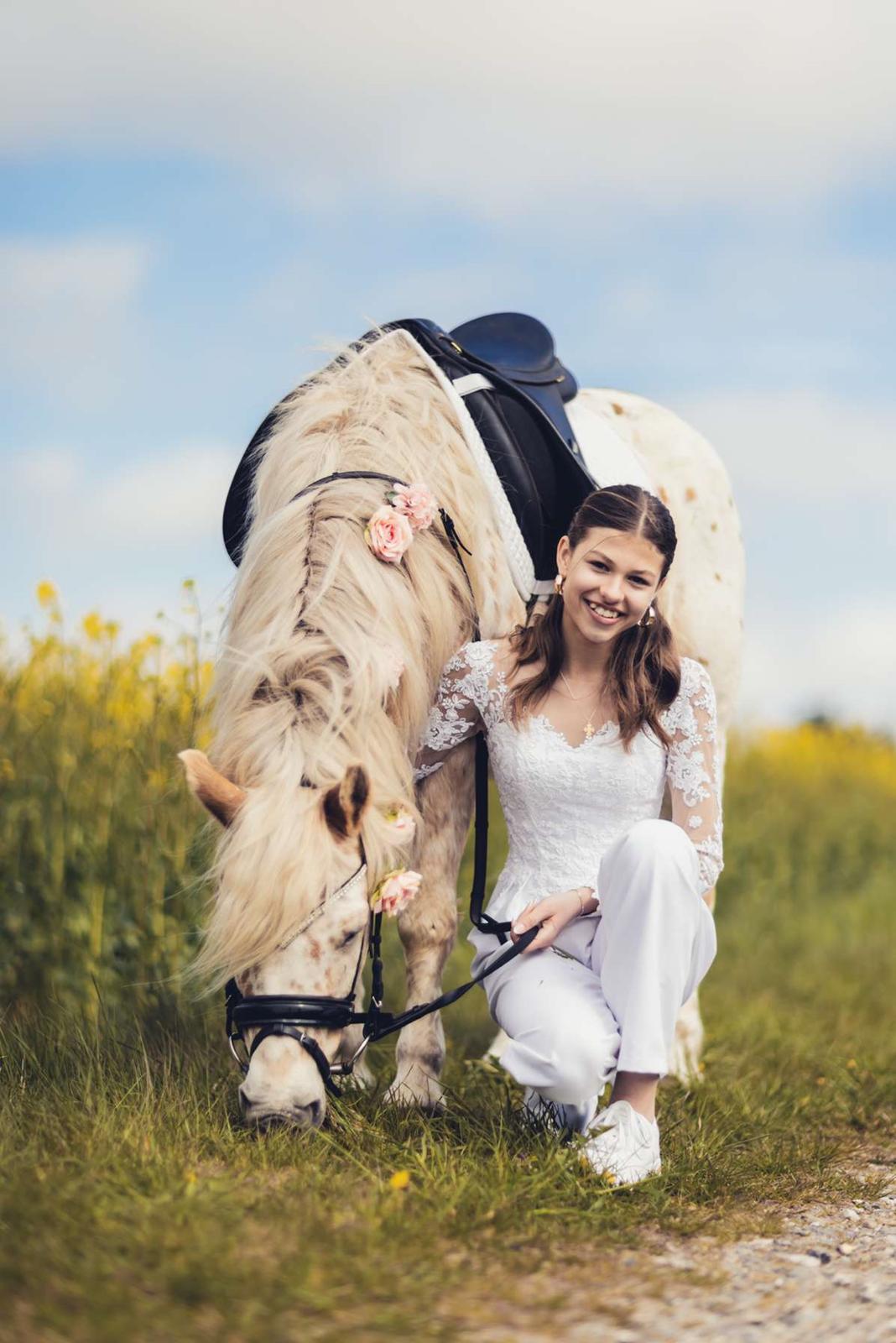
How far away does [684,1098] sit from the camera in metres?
3.95

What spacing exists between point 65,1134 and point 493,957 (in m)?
1.13

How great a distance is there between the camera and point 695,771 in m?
3.41

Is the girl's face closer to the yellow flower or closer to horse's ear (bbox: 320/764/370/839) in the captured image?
horse's ear (bbox: 320/764/370/839)

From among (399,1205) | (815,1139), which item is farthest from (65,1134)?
(815,1139)

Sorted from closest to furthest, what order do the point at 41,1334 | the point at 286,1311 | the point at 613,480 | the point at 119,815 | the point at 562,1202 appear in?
the point at 41,1334 < the point at 286,1311 < the point at 562,1202 < the point at 613,480 < the point at 119,815

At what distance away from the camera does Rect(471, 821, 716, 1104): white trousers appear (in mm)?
3102

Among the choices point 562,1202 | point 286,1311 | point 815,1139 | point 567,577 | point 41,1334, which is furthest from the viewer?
point 815,1139

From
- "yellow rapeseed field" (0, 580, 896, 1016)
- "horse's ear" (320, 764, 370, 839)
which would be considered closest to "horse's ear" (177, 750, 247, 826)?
"horse's ear" (320, 764, 370, 839)

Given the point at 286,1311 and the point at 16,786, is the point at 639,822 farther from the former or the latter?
the point at 16,786

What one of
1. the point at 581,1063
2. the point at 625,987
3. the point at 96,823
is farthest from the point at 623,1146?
the point at 96,823

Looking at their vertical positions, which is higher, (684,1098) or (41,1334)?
(41,1334)

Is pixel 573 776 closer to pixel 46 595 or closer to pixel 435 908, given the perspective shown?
pixel 435 908

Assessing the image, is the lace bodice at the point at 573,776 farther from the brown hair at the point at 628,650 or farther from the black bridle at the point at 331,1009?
the black bridle at the point at 331,1009

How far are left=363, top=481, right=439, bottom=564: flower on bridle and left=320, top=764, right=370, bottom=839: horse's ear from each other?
76 centimetres
